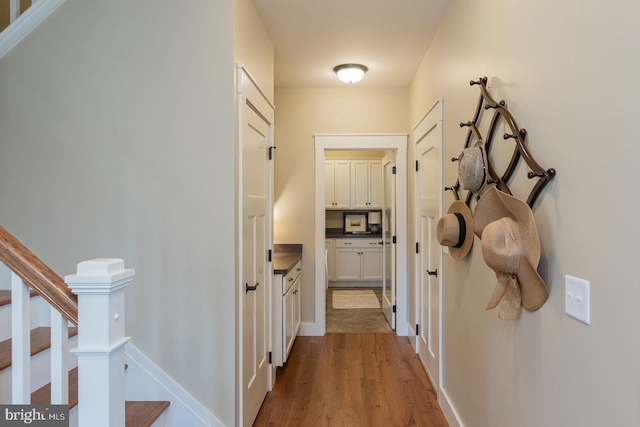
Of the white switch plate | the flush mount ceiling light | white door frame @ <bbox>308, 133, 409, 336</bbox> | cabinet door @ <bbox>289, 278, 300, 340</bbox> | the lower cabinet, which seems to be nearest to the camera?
the white switch plate

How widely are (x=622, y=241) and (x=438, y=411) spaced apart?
6.70ft

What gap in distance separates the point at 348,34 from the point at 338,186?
3.79m

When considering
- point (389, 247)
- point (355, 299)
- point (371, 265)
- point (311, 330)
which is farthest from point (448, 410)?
point (371, 265)

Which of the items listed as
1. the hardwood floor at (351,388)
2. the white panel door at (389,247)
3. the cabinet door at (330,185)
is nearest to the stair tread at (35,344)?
the hardwood floor at (351,388)

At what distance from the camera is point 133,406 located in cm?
176

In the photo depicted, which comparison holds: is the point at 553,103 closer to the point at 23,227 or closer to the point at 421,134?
the point at 421,134

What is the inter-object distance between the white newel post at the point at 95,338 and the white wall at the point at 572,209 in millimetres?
1289

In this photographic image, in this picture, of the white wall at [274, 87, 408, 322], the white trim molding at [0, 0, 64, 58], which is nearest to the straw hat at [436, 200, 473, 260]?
the white wall at [274, 87, 408, 322]

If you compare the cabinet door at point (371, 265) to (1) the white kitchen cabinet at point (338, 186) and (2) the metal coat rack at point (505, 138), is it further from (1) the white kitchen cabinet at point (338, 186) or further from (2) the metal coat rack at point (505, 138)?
(2) the metal coat rack at point (505, 138)

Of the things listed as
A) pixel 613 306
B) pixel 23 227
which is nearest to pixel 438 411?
pixel 613 306

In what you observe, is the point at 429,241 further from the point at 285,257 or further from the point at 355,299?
the point at 355,299

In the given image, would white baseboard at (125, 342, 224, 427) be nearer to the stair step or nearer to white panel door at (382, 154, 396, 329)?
the stair step

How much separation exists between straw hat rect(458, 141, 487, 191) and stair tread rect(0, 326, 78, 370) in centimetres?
202

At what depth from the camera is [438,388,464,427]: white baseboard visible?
2.20 meters
